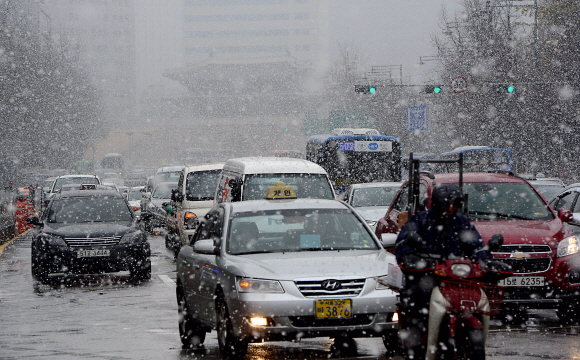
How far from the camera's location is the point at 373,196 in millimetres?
17984

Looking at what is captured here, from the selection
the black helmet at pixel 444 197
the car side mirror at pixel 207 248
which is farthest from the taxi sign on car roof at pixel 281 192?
the black helmet at pixel 444 197

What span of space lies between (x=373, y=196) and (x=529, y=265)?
854 centimetres

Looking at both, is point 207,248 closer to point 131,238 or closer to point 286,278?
point 286,278

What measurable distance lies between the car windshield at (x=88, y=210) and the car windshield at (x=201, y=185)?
2.32 metres

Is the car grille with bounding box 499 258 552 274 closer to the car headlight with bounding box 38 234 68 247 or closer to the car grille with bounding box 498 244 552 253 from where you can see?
the car grille with bounding box 498 244 552 253

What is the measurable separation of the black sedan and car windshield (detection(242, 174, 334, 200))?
2.51 meters

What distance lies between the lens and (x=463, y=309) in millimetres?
5398

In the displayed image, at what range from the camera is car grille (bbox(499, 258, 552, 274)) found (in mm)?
9461

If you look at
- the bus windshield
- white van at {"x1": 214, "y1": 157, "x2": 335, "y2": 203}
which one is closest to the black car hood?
white van at {"x1": 214, "y1": 157, "x2": 335, "y2": 203}

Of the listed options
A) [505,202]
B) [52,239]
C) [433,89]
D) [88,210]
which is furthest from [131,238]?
[433,89]

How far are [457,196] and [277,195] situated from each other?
5.78 metres

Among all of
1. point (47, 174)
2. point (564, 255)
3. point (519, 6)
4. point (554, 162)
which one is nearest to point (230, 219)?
point (564, 255)

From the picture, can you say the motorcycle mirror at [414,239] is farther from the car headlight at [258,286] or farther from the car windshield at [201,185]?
the car windshield at [201,185]

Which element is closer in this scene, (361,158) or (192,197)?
(192,197)
